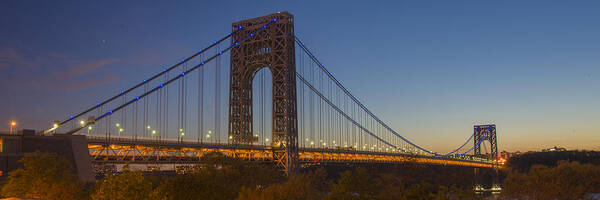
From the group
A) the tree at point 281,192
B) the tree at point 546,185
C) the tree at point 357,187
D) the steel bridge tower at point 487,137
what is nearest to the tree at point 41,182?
the tree at point 281,192

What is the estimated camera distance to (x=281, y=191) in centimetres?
3189

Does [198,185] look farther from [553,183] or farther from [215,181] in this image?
[553,183]

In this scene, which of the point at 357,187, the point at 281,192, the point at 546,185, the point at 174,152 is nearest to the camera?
the point at 357,187

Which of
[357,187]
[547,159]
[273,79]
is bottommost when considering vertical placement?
[547,159]

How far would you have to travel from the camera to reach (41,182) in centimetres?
3475

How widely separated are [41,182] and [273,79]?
40.5 m

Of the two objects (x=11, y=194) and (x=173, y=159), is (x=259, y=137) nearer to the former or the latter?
(x=173, y=159)

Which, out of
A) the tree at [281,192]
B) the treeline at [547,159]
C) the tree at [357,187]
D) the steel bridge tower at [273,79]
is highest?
the steel bridge tower at [273,79]

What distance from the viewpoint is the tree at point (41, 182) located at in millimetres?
34000

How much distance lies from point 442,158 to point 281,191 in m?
104

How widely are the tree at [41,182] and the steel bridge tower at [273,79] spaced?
3596 cm

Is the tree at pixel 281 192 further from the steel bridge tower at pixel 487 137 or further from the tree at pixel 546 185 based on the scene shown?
the steel bridge tower at pixel 487 137

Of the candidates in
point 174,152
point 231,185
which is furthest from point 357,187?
point 174,152

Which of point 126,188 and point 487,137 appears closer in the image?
point 126,188
